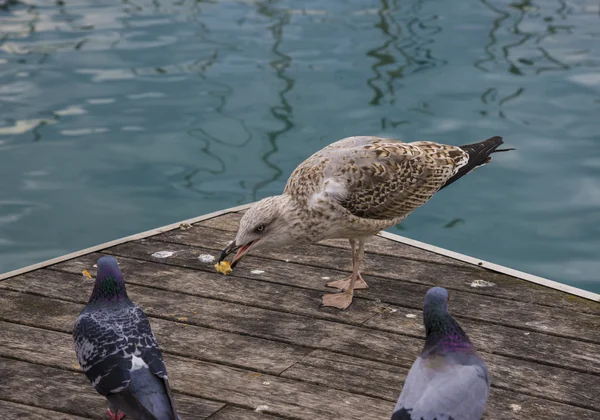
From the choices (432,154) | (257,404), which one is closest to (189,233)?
(432,154)

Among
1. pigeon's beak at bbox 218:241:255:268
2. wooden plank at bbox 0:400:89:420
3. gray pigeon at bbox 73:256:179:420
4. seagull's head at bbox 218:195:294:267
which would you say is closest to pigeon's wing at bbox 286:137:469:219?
seagull's head at bbox 218:195:294:267

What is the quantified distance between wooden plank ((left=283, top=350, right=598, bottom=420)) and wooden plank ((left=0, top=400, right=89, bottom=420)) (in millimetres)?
1042

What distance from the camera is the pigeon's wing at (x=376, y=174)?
522 centimetres

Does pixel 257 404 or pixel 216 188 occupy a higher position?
pixel 257 404

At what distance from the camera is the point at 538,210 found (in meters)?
9.55

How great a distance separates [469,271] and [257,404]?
204 cm

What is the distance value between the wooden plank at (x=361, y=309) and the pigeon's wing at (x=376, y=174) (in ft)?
1.73

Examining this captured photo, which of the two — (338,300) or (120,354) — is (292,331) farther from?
(120,354)

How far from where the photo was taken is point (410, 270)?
18.8ft

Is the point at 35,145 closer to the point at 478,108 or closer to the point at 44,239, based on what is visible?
the point at 44,239

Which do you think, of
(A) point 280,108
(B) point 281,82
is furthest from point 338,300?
(B) point 281,82

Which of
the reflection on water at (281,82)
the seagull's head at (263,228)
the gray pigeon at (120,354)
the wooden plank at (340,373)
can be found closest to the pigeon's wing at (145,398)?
the gray pigeon at (120,354)

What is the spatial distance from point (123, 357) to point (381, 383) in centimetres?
131

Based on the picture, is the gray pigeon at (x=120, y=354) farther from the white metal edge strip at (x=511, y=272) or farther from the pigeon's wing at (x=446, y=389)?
the white metal edge strip at (x=511, y=272)
